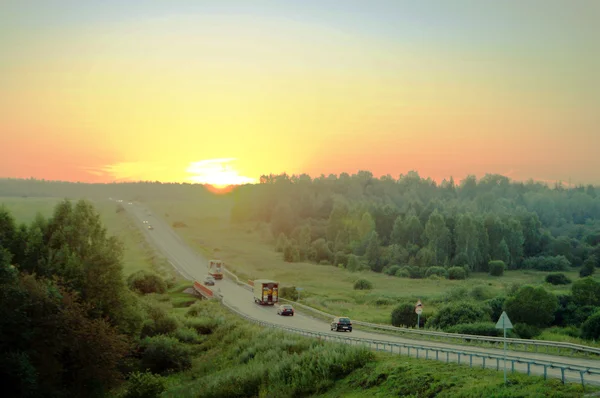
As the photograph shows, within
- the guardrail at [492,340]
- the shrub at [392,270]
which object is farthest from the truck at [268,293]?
the shrub at [392,270]

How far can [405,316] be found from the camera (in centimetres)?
5528

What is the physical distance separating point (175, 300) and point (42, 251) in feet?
102

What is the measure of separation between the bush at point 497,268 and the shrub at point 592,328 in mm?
80168

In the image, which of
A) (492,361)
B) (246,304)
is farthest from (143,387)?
(246,304)

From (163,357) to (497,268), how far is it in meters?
98.0

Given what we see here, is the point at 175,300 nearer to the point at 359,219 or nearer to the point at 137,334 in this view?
the point at 137,334

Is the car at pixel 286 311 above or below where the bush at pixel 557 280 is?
above

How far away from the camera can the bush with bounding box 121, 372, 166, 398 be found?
117 ft

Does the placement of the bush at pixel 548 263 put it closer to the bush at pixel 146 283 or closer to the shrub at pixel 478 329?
the bush at pixel 146 283

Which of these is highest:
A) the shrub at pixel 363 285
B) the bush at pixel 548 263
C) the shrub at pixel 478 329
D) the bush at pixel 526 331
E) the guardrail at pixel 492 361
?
the guardrail at pixel 492 361

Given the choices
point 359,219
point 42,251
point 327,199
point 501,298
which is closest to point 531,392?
point 42,251

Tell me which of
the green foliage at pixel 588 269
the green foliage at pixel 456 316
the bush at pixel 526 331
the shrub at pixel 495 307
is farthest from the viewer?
the green foliage at pixel 588 269

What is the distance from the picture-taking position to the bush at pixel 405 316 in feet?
179

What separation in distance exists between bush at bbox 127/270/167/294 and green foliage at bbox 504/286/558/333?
46045 mm
